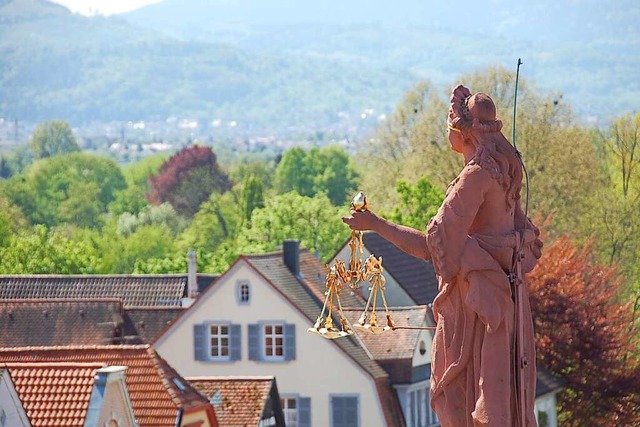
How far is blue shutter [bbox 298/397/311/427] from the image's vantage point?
210 ft

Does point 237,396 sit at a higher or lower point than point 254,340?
lower

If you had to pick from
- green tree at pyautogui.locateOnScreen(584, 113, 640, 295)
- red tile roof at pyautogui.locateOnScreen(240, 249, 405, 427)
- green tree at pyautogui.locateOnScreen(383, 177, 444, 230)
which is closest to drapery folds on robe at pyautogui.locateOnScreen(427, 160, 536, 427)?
red tile roof at pyautogui.locateOnScreen(240, 249, 405, 427)

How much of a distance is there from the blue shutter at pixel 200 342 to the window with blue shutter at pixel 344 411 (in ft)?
12.8

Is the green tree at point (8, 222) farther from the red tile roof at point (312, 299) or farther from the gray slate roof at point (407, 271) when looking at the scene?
the red tile roof at point (312, 299)

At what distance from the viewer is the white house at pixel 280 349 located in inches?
2525

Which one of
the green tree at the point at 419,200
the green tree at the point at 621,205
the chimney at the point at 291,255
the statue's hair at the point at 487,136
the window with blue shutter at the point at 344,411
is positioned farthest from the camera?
the green tree at the point at 621,205

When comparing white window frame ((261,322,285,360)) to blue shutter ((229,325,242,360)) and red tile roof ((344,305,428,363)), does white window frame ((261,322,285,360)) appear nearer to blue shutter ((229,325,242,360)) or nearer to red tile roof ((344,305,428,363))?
blue shutter ((229,325,242,360))

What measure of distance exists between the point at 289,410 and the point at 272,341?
2.27 m

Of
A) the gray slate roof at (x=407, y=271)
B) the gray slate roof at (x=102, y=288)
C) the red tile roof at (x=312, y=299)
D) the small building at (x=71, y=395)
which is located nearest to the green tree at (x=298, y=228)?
the gray slate roof at (x=102, y=288)

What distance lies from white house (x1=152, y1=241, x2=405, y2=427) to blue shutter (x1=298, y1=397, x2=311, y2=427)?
1.0 inches

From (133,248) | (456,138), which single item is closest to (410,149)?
(133,248)

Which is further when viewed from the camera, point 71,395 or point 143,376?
point 143,376

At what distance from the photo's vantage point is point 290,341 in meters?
65.8

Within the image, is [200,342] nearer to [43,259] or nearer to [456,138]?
[456,138]
